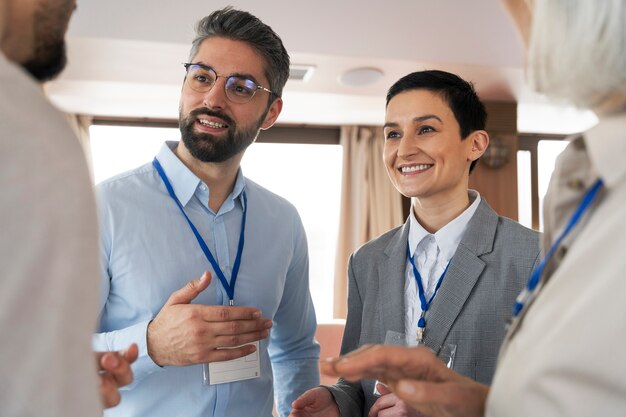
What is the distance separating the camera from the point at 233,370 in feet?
6.14

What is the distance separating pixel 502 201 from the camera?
6066mm

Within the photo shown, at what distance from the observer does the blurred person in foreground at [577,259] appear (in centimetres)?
77

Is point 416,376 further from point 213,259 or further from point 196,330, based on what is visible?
point 213,259

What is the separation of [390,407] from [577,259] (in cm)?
98

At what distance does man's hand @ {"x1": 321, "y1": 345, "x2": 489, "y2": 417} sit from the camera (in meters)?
0.97

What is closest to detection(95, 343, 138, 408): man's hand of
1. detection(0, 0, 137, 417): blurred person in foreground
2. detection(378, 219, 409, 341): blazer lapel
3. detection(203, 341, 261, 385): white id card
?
detection(0, 0, 137, 417): blurred person in foreground

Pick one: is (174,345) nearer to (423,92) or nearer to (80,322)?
(80,322)

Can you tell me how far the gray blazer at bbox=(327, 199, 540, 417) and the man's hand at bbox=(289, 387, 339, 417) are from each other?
0.04 meters

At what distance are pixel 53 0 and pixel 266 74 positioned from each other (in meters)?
1.31

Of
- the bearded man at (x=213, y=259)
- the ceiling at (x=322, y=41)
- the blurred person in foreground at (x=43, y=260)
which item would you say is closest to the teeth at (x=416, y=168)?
the bearded man at (x=213, y=259)

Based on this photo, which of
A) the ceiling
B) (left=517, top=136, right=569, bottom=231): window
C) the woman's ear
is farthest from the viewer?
(left=517, top=136, right=569, bottom=231): window

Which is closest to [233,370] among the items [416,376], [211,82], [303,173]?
[416,376]

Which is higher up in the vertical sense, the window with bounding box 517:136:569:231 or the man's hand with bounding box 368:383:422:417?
the window with bounding box 517:136:569:231

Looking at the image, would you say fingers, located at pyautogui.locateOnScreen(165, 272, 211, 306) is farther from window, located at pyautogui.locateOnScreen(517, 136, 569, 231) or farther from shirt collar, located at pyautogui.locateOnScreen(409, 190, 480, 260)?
window, located at pyautogui.locateOnScreen(517, 136, 569, 231)
